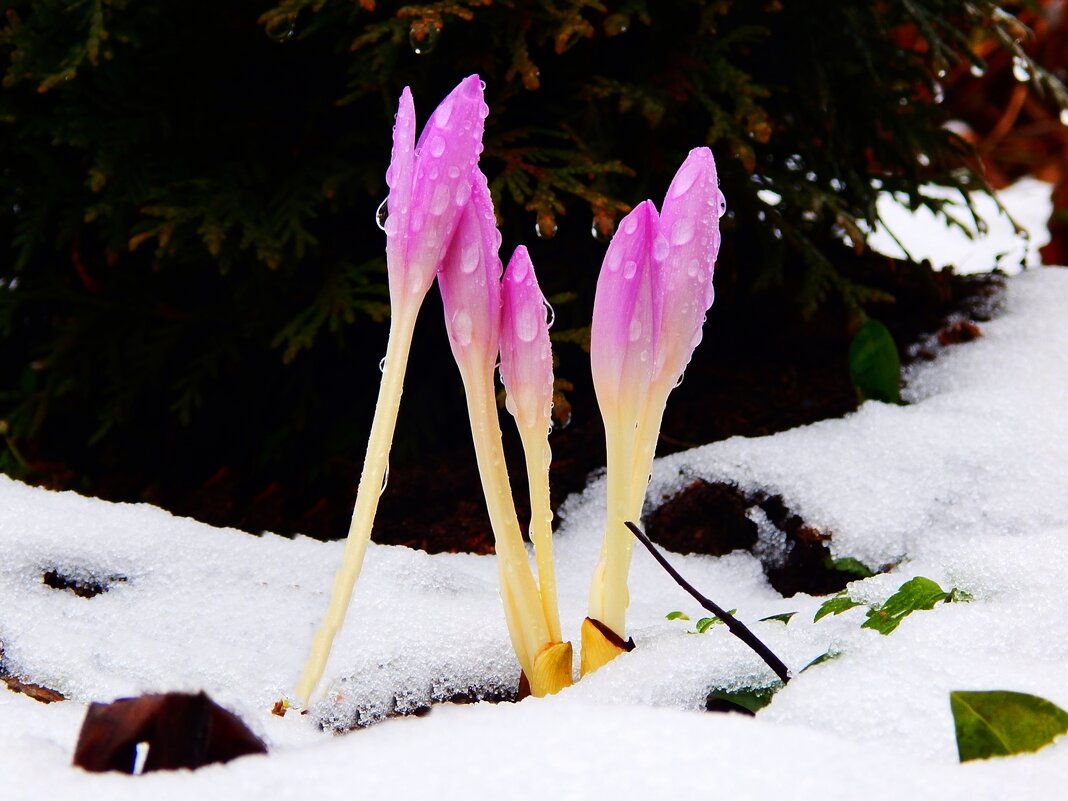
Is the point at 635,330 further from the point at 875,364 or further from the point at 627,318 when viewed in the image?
the point at 875,364

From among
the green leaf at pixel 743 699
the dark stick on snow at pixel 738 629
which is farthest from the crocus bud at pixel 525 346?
the green leaf at pixel 743 699

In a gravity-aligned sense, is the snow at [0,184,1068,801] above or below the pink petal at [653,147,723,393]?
below

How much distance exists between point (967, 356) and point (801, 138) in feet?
1.90

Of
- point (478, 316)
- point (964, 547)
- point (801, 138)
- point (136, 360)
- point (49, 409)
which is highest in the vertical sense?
point (478, 316)

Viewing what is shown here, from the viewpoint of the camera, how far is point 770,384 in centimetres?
228

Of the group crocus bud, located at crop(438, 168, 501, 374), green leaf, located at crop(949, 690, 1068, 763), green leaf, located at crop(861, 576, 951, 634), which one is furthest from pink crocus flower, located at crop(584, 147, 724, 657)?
green leaf, located at crop(949, 690, 1068, 763)

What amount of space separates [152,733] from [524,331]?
542 mm

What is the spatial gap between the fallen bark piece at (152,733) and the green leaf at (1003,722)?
59cm

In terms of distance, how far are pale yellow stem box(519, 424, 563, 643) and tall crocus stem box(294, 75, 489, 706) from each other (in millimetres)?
160

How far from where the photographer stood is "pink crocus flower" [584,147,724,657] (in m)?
1.12

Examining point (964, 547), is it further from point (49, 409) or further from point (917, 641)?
point (49, 409)

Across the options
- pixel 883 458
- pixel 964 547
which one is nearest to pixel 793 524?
pixel 883 458

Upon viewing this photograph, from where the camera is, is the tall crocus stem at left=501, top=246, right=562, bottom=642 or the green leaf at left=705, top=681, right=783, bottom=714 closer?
the green leaf at left=705, top=681, right=783, bottom=714

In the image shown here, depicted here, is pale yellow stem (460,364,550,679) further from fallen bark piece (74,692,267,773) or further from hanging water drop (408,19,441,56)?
hanging water drop (408,19,441,56)
